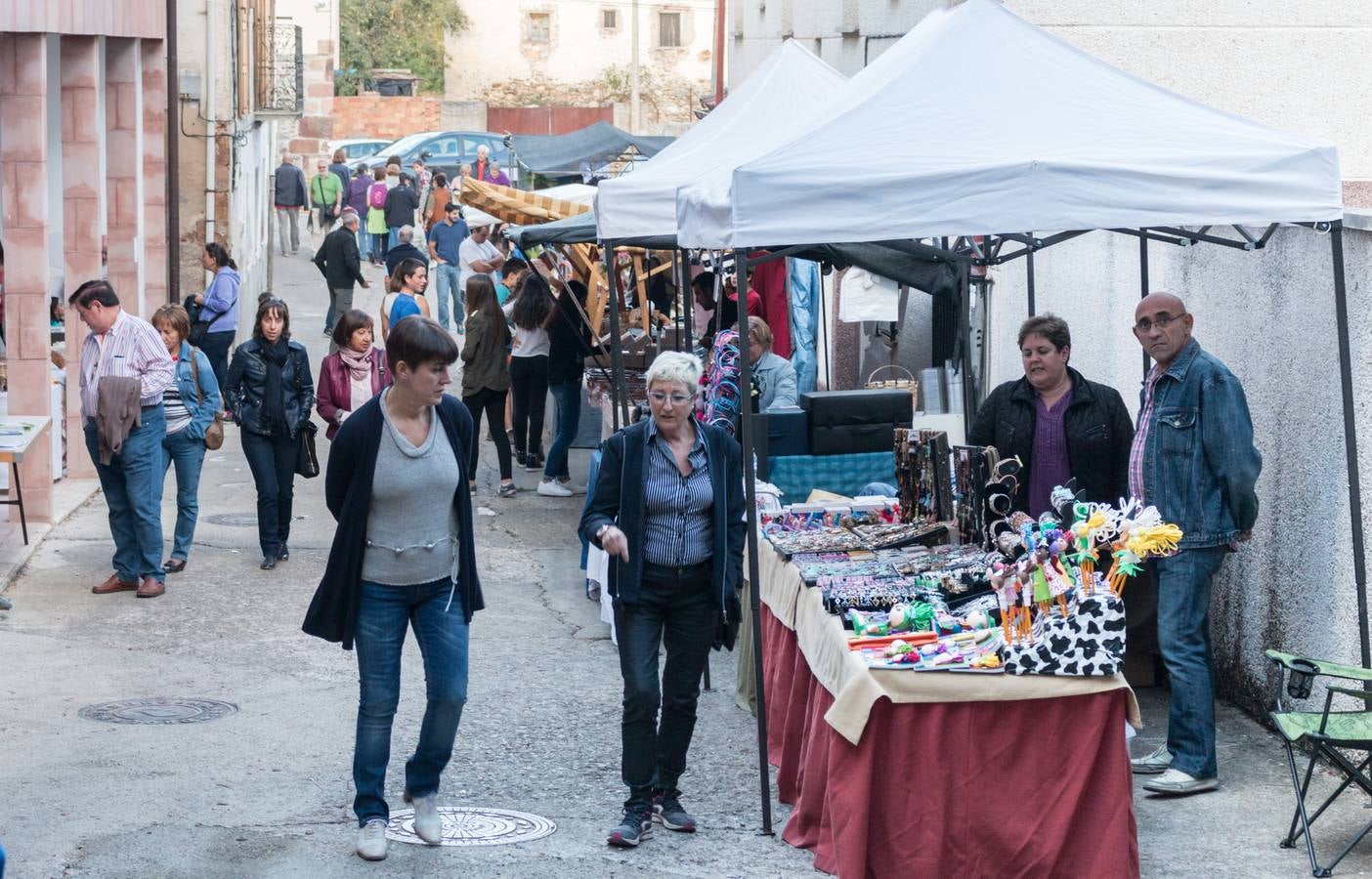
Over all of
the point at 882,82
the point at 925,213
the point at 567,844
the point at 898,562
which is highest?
the point at 882,82

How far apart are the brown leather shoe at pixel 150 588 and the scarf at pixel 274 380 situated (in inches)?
48.9

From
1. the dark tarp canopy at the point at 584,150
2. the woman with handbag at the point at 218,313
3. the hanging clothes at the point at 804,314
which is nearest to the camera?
the hanging clothes at the point at 804,314

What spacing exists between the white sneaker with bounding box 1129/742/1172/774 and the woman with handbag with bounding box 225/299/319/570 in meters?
5.98

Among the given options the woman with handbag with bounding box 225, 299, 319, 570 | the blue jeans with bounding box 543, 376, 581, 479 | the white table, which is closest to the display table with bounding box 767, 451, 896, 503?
the woman with handbag with bounding box 225, 299, 319, 570

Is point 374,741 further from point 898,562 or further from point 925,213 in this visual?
point 925,213

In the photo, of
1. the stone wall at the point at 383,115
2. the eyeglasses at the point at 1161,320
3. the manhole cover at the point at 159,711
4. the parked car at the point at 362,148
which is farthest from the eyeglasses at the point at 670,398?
the stone wall at the point at 383,115

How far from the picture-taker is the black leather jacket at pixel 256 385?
1130 cm

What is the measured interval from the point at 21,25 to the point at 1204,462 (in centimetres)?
847

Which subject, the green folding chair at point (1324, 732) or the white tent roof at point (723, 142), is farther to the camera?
the white tent roof at point (723, 142)

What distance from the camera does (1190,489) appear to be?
273 inches

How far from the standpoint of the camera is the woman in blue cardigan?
→ 20.3ft

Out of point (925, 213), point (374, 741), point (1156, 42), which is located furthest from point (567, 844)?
point (1156, 42)

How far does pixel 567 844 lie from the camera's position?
651cm

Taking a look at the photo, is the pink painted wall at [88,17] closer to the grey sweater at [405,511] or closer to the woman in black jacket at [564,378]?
the woman in black jacket at [564,378]
